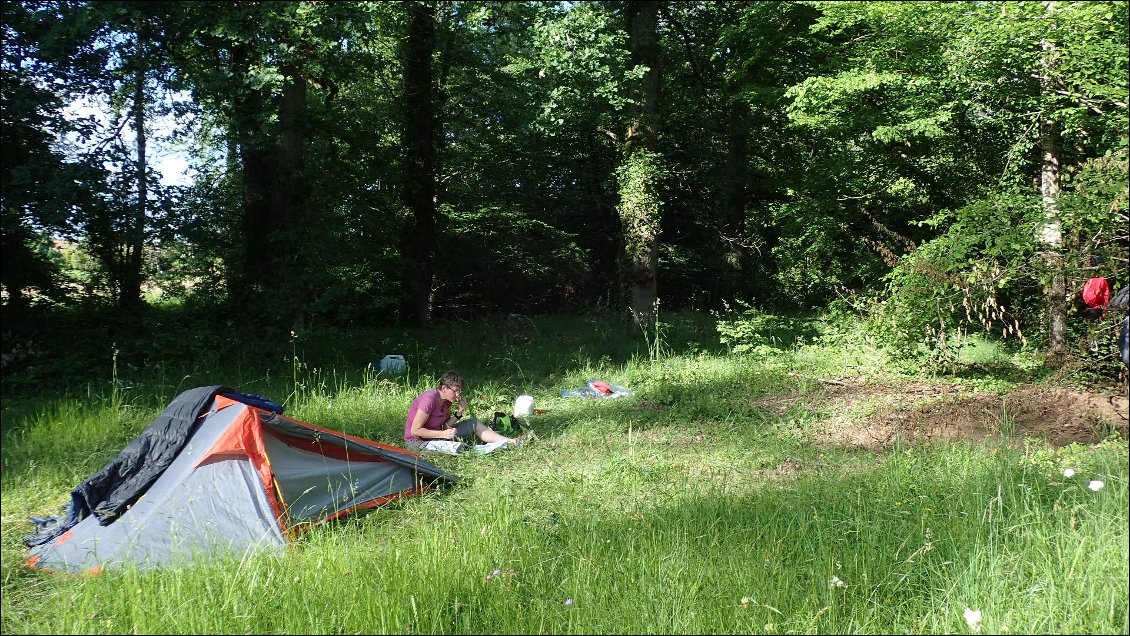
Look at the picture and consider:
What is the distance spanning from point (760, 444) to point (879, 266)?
7875mm

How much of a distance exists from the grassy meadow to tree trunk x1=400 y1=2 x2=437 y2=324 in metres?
7.56

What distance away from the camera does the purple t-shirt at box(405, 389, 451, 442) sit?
687cm

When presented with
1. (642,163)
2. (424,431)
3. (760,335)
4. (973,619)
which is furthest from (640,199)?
(973,619)

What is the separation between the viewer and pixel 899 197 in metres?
13.9

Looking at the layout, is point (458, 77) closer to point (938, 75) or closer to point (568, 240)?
point (568, 240)

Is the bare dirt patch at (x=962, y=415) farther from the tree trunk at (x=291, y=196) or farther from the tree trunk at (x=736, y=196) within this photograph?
the tree trunk at (x=736, y=196)

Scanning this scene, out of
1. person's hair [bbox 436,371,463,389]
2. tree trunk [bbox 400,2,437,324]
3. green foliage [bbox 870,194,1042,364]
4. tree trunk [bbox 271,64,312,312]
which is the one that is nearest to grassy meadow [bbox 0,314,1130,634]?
person's hair [bbox 436,371,463,389]

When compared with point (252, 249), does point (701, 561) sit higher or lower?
lower

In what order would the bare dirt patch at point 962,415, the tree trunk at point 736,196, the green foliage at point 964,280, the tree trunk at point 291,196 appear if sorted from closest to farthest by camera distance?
1. the bare dirt patch at point 962,415
2. the green foliage at point 964,280
3. the tree trunk at point 291,196
4. the tree trunk at point 736,196

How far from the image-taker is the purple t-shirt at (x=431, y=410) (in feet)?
22.5

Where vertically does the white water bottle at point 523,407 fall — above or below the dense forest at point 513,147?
below

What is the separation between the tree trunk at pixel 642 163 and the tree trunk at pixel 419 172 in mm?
3631

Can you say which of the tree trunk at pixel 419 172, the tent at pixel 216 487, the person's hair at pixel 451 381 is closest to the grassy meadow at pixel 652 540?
the tent at pixel 216 487

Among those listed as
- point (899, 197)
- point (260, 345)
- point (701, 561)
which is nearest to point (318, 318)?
point (260, 345)
